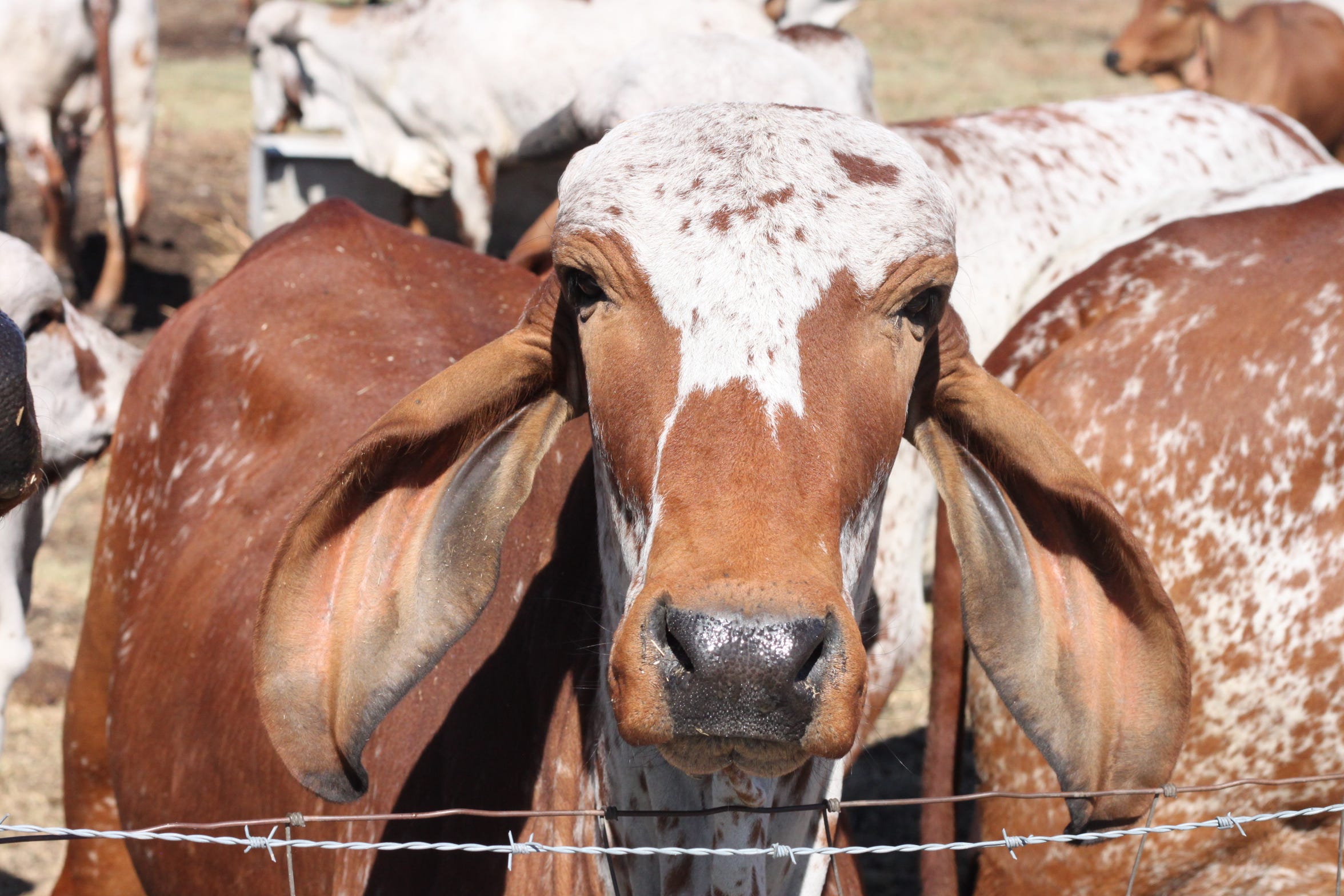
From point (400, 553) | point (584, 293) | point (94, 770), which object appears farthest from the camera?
point (94, 770)

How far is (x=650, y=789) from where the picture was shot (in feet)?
6.34

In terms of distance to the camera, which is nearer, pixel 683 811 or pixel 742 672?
pixel 742 672

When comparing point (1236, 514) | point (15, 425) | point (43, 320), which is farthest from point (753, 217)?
point (43, 320)

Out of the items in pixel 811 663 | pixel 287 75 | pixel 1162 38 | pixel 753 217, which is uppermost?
pixel 753 217

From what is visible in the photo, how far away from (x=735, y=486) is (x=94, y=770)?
243 cm

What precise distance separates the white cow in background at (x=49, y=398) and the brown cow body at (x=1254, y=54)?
940 centimetres

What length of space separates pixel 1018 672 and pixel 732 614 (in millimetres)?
737

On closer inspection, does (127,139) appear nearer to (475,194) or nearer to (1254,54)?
(475,194)

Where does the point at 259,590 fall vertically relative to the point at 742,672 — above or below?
below

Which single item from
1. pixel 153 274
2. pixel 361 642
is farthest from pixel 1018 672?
pixel 153 274

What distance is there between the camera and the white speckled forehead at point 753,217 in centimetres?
168

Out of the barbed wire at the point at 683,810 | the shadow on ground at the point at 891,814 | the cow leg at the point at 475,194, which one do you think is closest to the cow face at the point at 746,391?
the barbed wire at the point at 683,810

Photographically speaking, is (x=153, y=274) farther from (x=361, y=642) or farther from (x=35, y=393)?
(x=361, y=642)

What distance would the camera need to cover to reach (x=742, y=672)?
4.85 ft
